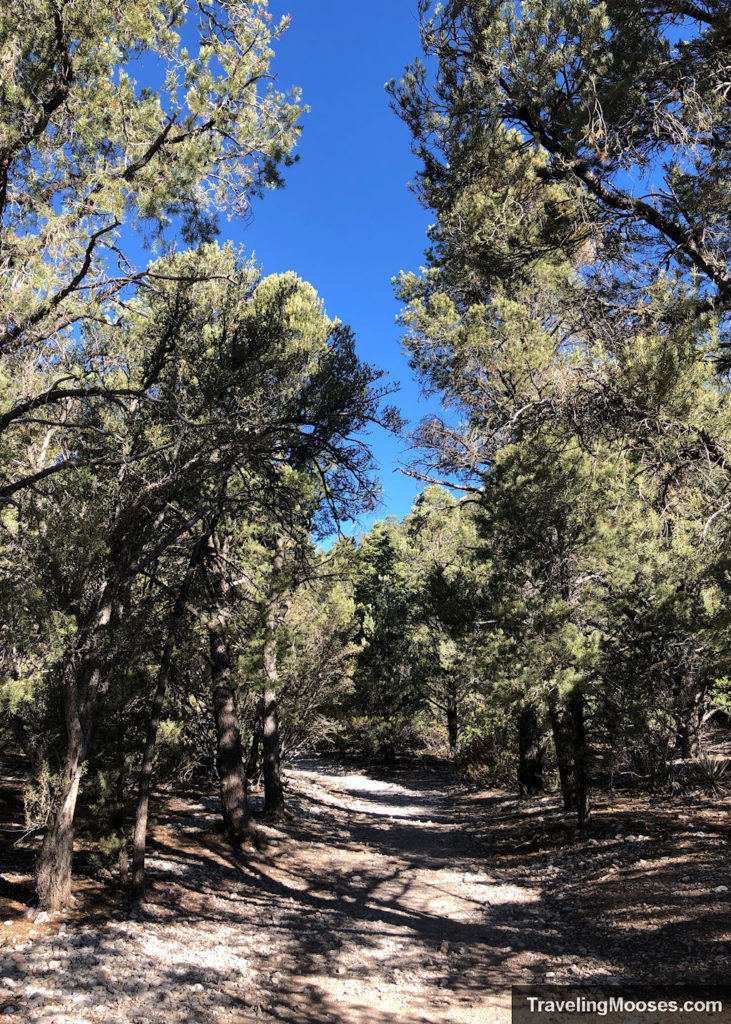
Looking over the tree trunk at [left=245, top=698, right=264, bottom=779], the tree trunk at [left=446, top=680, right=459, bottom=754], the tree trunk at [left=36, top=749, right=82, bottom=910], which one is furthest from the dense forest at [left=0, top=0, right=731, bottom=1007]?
the tree trunk at [left=446, top=680, right=459, bottom=754]

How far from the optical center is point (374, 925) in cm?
704

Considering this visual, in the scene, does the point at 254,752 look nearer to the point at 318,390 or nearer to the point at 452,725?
the point at 318,390

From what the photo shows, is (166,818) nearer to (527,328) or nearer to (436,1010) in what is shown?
(436,1010)

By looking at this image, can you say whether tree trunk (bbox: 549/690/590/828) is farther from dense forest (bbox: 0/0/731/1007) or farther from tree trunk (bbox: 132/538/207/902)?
tree trunk (bbox: 132/538/207/902)

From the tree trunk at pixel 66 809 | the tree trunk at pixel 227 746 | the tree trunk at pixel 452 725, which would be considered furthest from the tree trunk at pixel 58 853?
the tree trunk at pixel 452 725

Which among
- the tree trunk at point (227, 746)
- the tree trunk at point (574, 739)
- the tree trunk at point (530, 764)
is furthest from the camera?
the tree trunk at point (530, 764)

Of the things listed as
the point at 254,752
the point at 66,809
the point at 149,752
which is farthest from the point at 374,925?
the point at 254,752

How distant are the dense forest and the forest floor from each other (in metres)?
0.75

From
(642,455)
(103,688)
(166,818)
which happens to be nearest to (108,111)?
(642,455)

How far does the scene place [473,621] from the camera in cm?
1023

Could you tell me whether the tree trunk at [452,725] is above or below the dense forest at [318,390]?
below

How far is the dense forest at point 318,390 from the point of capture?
473 cm

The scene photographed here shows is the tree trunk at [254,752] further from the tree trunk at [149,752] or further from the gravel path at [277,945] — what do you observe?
the tree trunk at [149,752]

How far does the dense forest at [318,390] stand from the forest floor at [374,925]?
75cm
